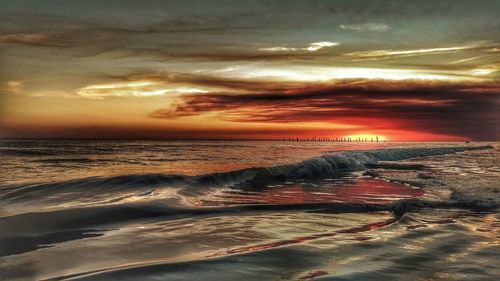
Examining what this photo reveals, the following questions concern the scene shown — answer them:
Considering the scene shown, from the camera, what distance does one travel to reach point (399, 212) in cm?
788

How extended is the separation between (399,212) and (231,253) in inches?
169

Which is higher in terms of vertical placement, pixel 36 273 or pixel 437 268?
pixel 36 273

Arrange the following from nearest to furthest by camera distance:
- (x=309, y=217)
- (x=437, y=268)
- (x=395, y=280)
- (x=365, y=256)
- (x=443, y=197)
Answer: (x=395, y=280) < (x=437, y=268) < (x=365, y=256) < (x=309, y=217) < (x=443, y=197)

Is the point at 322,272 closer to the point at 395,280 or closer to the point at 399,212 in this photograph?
the point at 395,280

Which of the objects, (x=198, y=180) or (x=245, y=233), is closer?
(x=245, y=233)

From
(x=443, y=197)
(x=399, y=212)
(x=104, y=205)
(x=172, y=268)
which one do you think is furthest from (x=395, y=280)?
(x=443, y=197)

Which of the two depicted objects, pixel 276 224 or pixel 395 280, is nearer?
pixel 395 280

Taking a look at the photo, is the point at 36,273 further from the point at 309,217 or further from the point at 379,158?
the point at 379,158

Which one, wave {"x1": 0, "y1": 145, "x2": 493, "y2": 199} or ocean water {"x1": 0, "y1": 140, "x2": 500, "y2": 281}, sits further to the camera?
wave {"x1": 0, "y1": 145, "x2": 493, "y2": 199}

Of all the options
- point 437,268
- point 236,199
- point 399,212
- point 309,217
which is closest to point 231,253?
point 437,268

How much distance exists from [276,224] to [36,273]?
140 inches

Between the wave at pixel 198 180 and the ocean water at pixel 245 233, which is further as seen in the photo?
the wave at pixel 198 180

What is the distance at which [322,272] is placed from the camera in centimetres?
404

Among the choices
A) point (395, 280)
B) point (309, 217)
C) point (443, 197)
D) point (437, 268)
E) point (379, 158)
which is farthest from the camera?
point (379, 158)
